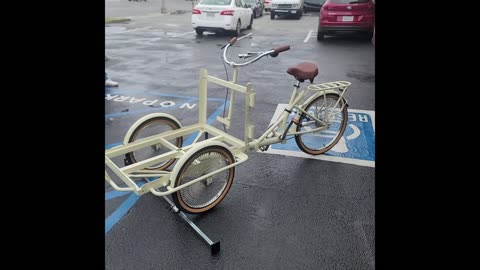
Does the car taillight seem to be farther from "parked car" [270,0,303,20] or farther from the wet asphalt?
"parked car" [270,0,303,20]

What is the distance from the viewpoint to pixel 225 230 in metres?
3.11

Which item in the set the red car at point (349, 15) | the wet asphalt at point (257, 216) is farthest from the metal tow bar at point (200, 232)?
the red car at point (349, 15)

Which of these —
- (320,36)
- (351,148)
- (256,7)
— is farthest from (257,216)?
(256,7)

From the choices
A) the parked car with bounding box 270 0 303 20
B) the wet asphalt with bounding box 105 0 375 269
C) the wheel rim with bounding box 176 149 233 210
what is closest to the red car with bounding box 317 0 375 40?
the wet asphalt with bounding box 105 0 375 269

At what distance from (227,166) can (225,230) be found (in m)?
0.55

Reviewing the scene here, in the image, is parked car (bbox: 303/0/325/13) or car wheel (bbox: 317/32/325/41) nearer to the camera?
car wheel (bbox: 317/32/325/41)

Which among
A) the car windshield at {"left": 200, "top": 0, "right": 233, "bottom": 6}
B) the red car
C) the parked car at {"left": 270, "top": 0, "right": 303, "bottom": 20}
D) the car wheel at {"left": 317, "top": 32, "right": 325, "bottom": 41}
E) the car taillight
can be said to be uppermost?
the parked car at {"left": 270, "top": 0, "right": 303, "bottom": 20}

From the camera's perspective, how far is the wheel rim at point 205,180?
3.20m

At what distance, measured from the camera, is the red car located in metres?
11.8

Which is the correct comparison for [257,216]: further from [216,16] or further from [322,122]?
[216,16]

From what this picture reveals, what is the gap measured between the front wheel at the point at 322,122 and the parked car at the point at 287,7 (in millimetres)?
18398

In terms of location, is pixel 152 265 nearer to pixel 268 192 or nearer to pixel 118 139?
pixel 268 192

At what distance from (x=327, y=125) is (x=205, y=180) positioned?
1694 millimetres

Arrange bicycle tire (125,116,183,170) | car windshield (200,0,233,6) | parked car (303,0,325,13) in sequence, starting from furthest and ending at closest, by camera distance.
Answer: parked car (303,0,325,13) < car windshield (200,0,233,6) < bicycle tire (125,116,183,170)
